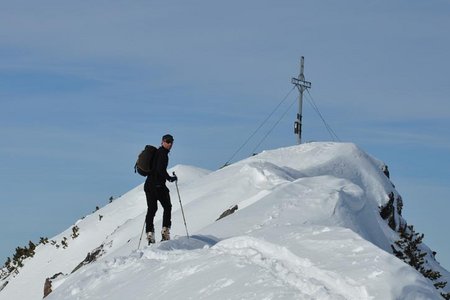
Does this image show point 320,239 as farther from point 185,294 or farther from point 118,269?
point 118,269

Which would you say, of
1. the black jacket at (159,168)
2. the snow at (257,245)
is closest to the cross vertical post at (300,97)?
the snow at (257,245)

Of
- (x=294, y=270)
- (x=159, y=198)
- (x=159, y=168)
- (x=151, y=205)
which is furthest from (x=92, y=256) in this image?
(x=294, y=270)

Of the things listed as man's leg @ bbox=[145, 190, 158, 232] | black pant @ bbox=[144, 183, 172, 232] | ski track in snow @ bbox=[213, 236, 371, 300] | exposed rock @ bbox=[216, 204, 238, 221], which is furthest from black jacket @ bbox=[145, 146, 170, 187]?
exposed rock @ bbox=[216, 204, 238, 221]

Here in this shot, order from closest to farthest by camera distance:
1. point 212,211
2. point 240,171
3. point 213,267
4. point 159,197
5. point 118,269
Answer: point 213,267, point 118,269, point 159,197, point 212,211, point 240,171

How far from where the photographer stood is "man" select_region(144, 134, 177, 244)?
637 inches

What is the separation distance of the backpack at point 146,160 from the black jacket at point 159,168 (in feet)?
0.26

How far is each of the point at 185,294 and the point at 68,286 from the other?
3450 millimetres

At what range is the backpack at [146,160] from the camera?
16.2 meters

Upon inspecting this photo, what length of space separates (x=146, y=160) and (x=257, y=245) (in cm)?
450

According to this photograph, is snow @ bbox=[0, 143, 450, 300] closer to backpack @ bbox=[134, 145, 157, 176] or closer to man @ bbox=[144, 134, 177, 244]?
man @ bbox=[144, 134, 177, 244]

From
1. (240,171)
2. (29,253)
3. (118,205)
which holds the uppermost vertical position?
(240,171)

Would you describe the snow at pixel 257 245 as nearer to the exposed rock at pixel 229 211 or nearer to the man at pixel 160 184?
the exposed rock at pixel 229 211

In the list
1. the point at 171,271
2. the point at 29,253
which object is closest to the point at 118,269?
the point at 171,271

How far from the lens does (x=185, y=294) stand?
35.5ft
